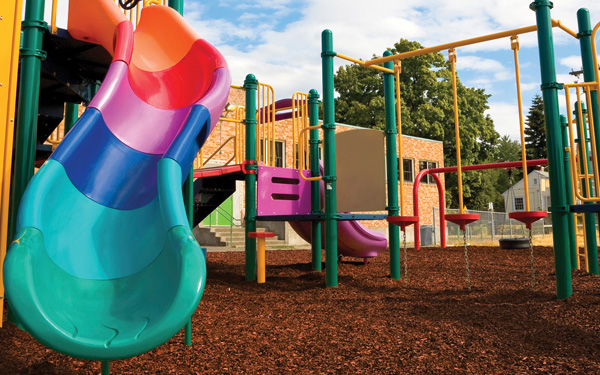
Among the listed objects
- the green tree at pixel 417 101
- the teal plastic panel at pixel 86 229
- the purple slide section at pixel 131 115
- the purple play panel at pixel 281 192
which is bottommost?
the teal plastic panel at pixel 86 229

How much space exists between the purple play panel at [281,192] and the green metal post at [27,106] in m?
3.51

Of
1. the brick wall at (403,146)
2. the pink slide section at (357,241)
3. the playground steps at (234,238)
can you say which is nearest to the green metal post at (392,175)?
the pink slide section at (357,241)

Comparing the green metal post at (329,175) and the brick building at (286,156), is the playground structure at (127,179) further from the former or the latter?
the brick building at (286,156)

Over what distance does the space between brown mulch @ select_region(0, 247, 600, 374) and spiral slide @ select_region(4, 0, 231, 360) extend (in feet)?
1.59

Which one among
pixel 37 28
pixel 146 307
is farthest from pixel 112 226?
pixel 37 28

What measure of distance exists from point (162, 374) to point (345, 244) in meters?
5.67

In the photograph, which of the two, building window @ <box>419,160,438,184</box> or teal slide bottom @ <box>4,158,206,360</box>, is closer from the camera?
teal slide bottom @ <box>4,158,206,360</box>

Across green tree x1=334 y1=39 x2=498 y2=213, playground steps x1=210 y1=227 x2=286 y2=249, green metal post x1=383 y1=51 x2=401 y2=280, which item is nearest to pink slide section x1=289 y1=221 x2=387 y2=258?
green metal post x1=383 y1=51 x2=401 y2=280

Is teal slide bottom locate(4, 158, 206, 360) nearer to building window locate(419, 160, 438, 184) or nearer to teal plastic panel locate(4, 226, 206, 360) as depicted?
teal plastic panel locate(4, 226, 206, 360)

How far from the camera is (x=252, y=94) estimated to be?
22.9 feet

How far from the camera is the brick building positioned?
17.4 metres

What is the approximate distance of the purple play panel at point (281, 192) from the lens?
6.77m

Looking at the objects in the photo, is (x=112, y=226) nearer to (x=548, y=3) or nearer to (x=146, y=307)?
(x=146, y=307)

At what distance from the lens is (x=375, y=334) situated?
349cm
